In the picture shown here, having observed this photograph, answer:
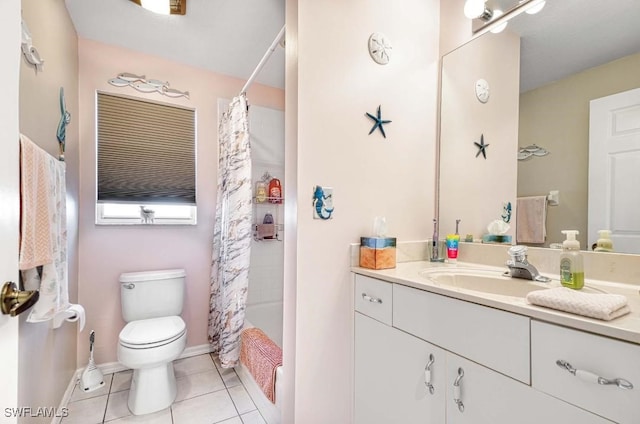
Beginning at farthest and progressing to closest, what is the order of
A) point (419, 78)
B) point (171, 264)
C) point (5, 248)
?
point (171, 264), point (419, 78), point (5, 248)

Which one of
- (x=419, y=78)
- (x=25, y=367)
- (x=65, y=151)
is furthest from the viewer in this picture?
(x=65, y=151)

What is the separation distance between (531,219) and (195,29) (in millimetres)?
2369

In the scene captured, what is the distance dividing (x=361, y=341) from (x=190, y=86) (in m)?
2.40

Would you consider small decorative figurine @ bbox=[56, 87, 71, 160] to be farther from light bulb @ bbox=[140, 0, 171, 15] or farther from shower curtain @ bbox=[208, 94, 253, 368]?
shower curtain @ bbox=[208, 94, 253, 368]

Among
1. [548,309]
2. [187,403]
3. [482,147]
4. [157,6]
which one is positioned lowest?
[187,403]

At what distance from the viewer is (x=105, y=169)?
2098mm

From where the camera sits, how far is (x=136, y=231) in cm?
217

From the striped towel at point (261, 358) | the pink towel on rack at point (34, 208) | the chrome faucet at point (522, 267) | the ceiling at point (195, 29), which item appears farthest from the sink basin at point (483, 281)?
the ceiling at point (195, 29)

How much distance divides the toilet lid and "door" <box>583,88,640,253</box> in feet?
7.26

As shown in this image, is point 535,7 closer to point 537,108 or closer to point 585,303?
point 537,108

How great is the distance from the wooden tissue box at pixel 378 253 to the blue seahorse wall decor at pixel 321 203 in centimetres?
23

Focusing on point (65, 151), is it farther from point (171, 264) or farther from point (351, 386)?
point (351, 386)

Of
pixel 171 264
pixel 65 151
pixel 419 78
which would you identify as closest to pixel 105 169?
pixel 65 151

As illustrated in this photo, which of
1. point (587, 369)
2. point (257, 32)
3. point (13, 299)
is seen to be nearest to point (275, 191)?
point (257, 32)
